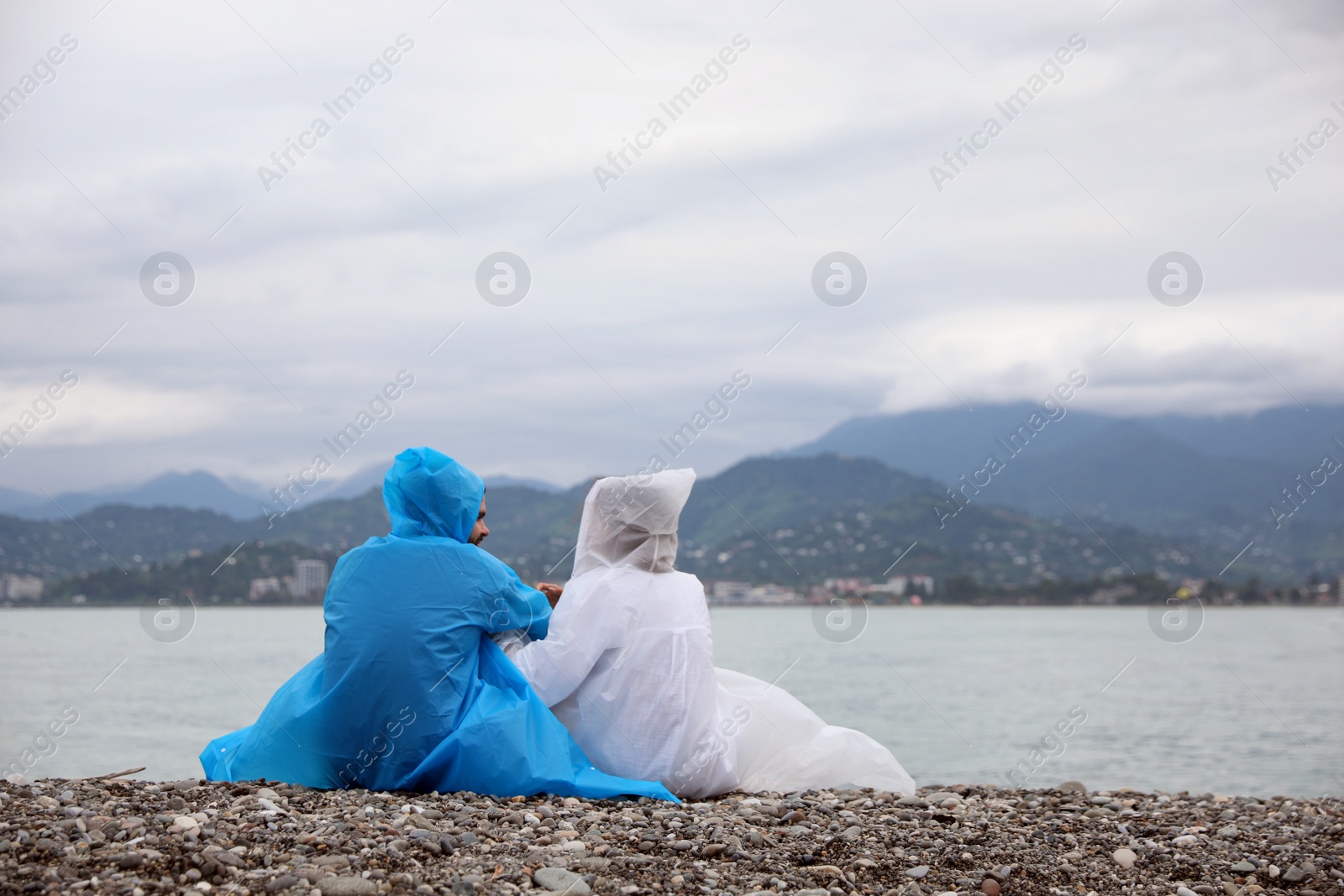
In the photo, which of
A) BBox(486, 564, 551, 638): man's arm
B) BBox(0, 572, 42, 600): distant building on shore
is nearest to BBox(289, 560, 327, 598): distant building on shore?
BBox(0, 572, 42, 600): distant building on shore

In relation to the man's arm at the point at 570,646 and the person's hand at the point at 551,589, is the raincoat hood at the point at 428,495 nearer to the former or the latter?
the man's arm at the point at 570,646

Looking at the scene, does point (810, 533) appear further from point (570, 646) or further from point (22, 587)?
point (570, 646)

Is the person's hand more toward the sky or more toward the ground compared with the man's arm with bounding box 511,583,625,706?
more toward the sky

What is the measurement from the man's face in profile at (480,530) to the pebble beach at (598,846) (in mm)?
1499

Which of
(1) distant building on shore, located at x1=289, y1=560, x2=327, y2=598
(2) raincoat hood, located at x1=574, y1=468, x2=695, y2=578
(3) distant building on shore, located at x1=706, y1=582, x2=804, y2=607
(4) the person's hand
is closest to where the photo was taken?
(2) raincoat hood, located at x1=574, y1=468, x2=695, y2=578

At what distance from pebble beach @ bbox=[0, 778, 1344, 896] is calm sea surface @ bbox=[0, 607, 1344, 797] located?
1128 cm

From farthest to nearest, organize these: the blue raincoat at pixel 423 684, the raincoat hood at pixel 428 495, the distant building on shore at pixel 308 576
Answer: the distant building on shore at pixel 308 576 → the raincoat hood at pixel 428 495 → the blue raincoat at pixel 423 684

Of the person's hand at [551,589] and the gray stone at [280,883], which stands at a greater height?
the person's hand at [551,589]

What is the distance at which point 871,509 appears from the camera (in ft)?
342

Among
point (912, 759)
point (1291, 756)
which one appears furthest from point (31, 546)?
point (1291, 756)

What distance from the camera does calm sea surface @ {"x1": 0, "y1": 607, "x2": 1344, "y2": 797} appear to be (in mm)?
19047

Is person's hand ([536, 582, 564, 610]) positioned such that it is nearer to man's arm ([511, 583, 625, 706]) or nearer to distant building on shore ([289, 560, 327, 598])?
man's arm ([511, 583, 625, 706])

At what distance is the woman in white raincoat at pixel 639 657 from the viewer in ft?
21.7

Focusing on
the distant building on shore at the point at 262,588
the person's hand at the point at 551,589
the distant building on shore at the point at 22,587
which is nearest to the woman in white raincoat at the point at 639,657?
the person's hand at the point at 551,589
